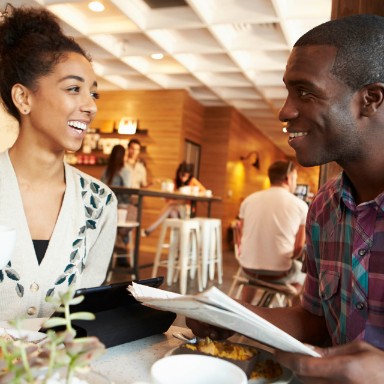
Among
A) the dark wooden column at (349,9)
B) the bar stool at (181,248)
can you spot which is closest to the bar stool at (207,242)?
the bar stool at (181,248)

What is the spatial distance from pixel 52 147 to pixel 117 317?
0.80 meters

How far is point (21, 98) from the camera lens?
1487 mm

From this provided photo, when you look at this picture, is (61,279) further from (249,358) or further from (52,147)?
(249,358)

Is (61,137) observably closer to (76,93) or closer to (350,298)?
(76,93)

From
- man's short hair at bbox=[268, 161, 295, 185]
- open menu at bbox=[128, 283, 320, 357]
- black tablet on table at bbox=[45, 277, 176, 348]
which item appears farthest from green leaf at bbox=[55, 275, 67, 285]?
man's short hair at bbox=[268, 161, 295, 185]

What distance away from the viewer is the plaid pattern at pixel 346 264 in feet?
3.25

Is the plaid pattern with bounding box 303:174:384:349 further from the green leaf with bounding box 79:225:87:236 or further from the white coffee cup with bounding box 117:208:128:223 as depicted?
the white coffee cup with bounding box 117:208:128:223

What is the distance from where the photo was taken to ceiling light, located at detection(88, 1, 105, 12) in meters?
5.11

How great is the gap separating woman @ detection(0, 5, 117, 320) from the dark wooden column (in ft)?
3.23

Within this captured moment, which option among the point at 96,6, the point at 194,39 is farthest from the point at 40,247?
the point at 194,39

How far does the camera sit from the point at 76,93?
1479 mm

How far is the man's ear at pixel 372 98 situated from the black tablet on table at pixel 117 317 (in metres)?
0.63

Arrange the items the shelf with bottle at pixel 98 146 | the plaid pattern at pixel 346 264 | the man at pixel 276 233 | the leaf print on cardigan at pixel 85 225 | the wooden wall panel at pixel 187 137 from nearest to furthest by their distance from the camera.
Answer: the plaid pattern at pixel 346 264
the leaf print on cardigan at pixel 85 225
the man at pixel 276 233
the wooden wall panel at pixel 187 137
the shelf with bottle at pixel 98 146

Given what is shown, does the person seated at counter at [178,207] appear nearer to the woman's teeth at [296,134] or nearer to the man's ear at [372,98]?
the woman's teeth at [296,134]
